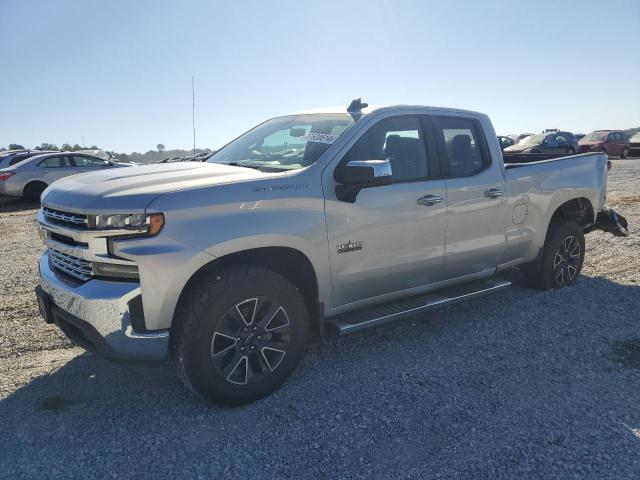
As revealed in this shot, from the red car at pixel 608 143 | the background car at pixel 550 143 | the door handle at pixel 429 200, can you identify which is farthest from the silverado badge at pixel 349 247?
the red car at pixel 608 143

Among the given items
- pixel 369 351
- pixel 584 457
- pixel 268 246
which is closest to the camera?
pixel 584 457

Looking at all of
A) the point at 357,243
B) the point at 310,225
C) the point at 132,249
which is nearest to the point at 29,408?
the point at 132,249

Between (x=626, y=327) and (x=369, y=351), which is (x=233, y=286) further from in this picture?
(x=626, y=327)

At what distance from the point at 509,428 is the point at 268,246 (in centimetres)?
183

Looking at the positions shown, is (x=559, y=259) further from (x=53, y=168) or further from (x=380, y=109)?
(x=53, y=168)

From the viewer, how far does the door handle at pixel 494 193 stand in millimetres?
4461

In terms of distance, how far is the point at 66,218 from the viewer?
3049 millimetres

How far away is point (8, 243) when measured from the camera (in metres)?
8.73

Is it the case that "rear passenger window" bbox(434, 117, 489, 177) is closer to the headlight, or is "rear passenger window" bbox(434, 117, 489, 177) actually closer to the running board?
the running board

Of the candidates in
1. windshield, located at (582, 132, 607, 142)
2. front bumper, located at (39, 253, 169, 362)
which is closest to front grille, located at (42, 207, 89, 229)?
front bumper, located at (39, 253, 169, 362)

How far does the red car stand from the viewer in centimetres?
2653

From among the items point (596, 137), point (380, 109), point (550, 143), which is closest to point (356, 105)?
point (380, 109)

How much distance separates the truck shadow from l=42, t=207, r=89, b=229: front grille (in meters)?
1.21

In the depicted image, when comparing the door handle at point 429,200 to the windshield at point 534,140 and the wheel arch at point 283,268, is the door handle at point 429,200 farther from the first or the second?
the windshield at point 534,140
